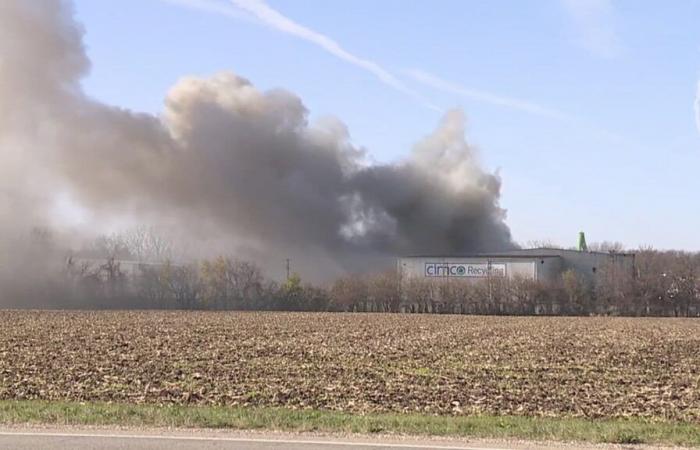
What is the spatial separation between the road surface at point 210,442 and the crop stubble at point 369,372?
11.0 feet

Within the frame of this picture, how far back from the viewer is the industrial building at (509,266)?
7881 centimetres

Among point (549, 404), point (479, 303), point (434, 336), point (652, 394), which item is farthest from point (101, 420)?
point (479, 303)

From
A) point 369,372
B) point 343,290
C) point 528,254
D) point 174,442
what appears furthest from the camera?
point 528,254

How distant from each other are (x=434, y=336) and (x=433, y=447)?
25490 millimetres

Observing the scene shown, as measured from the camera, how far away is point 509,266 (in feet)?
Result: 260

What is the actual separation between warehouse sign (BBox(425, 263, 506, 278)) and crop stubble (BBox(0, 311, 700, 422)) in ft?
154

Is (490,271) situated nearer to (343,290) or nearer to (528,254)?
(528,254)

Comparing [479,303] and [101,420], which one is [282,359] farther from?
[479,303]

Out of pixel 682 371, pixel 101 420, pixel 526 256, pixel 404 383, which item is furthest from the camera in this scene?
pixel 526 256

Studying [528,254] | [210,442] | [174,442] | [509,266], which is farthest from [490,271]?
[174,442]

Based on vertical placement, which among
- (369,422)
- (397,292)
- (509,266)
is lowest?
(369,422)

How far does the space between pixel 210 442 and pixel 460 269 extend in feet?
239

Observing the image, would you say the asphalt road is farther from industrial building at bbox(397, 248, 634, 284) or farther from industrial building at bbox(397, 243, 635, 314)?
industrial building at bbox(397, 248, 634, 284)

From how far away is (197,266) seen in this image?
8238cm
